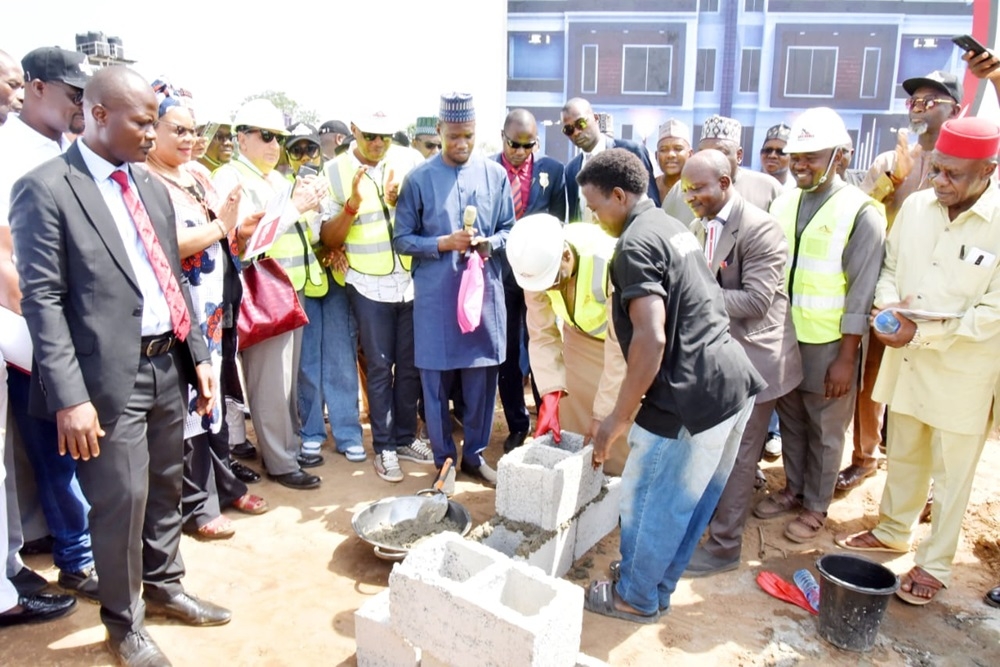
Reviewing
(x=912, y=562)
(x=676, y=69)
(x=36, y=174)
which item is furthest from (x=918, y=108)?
(x=676, y=69)

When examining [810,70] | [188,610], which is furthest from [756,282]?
[810,70]

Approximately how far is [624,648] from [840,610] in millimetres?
943

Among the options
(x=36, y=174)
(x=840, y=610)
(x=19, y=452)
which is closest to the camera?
(x=36, y=174)

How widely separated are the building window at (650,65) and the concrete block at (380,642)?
1535 centimetres

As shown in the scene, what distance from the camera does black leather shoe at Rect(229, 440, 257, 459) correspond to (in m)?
4.95

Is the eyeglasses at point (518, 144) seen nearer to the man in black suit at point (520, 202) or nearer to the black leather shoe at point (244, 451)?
the man in black suit at point (520, 202)

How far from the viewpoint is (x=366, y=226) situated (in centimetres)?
454

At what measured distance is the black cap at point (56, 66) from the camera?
2.89 meters

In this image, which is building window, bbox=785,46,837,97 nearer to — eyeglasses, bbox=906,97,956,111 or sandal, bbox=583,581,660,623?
eyeglasses, bbox=906,97,956,111

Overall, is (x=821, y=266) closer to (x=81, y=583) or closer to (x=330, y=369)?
(x=330, y=369)

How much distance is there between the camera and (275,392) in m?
4.33

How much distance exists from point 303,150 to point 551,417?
366cm

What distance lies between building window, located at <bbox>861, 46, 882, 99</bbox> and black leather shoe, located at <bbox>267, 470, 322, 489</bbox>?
15.9 m

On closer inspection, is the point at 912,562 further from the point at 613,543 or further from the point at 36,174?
the point at 36,174
